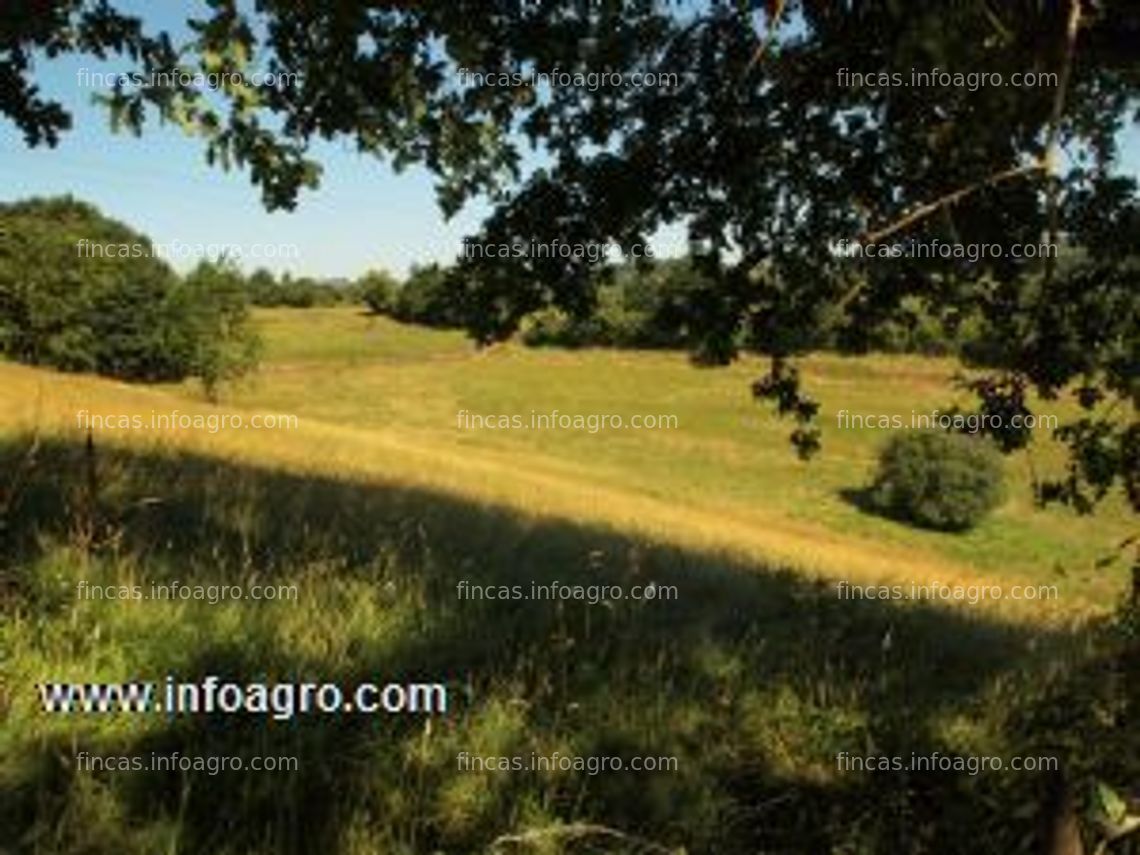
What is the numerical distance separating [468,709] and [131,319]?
76.0m

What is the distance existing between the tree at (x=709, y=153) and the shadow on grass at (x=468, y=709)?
1.54 meters

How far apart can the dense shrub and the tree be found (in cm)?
6959

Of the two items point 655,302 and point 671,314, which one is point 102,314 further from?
point 671,314

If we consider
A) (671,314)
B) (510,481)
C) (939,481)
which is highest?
(671,314)

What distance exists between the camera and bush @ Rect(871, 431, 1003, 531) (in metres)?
61.3

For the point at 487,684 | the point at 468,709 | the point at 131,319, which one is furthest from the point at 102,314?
the point at 468,709

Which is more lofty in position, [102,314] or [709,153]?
[709,153]

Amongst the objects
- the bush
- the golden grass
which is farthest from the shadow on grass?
the bush

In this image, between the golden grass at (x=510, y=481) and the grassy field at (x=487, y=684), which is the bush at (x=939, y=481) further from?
the grassy field at (x=487, y=684)

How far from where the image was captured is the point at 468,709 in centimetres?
589

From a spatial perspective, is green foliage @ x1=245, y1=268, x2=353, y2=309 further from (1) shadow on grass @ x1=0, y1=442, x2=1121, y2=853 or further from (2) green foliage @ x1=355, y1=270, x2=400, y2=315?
(1) shadow on grass @ x1=0, y1=442, x2=1121, y2=853

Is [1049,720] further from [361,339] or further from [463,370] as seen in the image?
[361,339]

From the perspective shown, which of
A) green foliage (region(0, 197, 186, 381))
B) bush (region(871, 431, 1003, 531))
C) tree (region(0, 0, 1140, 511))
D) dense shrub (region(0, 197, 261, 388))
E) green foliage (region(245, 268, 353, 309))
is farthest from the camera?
green foliage (region(245, 268, 353, 309))

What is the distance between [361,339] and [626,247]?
350 feet
